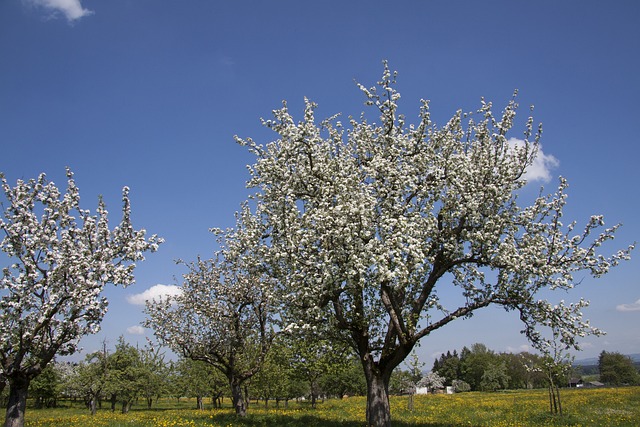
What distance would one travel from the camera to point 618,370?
137 meters

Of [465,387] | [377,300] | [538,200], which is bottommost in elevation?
[465,387]

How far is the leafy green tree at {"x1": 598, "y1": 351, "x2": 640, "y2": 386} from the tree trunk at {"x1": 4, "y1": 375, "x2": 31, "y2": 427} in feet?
517

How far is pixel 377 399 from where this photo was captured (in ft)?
63.1

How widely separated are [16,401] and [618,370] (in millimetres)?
166925

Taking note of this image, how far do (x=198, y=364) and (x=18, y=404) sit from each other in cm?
5546

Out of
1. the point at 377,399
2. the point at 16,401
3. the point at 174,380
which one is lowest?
the point at 174,380

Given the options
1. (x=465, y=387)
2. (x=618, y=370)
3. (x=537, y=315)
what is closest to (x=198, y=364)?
(x=537, y=315)

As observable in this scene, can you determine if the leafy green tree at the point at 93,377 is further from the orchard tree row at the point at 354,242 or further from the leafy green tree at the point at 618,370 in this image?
the leafy green tree at the point at 618,370

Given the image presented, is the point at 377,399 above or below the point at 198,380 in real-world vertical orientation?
above

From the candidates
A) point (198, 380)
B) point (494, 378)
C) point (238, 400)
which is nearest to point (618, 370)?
point (494, 378)

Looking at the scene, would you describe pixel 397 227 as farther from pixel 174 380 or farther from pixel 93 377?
pixel 174 380

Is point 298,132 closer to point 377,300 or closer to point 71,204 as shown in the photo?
point 377,300

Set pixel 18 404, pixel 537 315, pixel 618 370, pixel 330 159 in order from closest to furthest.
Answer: pixel 537 315 → pixel 18 404 → pixel 330 159 → pixel 618 370

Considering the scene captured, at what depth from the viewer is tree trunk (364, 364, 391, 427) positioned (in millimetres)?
18953
